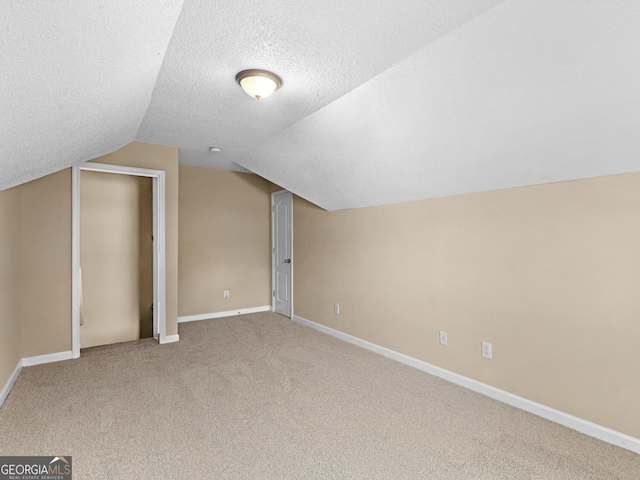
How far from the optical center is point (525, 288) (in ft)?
8.51

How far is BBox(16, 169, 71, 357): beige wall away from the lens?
3.44m

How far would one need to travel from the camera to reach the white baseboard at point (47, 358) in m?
3.44

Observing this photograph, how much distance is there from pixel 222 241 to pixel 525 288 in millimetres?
4413

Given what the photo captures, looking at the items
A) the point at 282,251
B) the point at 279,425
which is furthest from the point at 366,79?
the point at 282,251

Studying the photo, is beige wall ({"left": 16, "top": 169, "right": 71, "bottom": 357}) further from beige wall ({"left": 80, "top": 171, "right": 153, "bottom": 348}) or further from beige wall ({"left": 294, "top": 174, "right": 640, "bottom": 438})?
beige wall ({"left": 294, "top": 174, "right": 640, "bottom": 438})

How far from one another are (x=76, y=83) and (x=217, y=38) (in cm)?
77

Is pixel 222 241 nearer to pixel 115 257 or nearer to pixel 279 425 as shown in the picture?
pixel 115 257

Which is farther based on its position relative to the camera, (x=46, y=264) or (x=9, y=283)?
(x=46, y=264)

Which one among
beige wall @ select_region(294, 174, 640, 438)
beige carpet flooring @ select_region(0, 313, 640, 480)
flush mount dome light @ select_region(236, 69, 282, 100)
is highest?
flush mount dome light @ select_region(236, 69, 282, 100)

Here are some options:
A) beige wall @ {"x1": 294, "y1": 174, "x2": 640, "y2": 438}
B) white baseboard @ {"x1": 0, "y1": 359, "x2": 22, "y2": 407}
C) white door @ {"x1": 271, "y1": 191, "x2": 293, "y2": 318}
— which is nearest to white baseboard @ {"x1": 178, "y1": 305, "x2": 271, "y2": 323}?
white door @ {"x1": 271, "y1": 191, "x2": 293, "y2": 318}

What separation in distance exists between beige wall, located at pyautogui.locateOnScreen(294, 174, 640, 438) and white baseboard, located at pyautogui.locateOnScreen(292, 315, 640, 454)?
5cm

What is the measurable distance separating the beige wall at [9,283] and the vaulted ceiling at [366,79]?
0.51 meters

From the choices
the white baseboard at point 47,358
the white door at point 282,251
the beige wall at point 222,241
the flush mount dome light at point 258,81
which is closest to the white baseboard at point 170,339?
the white baseboard at point 47,358

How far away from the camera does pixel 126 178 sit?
4734 millimetres
